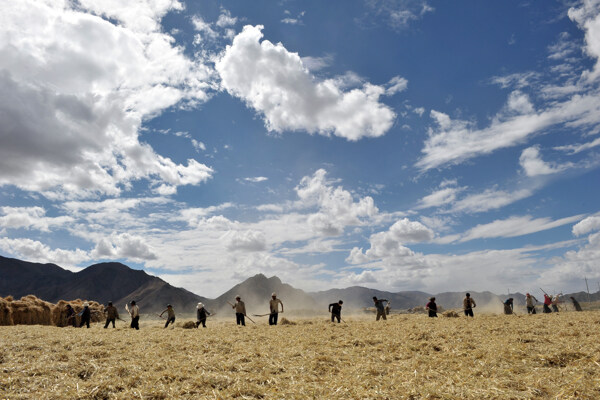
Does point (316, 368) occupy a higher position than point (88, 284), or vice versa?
point (88, 284)

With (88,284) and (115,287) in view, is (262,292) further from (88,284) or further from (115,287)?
(88,284)

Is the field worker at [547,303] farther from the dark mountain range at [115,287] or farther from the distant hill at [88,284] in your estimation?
the distant hill at [88,284]

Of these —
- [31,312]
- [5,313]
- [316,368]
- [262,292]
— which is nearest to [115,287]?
[262,292]

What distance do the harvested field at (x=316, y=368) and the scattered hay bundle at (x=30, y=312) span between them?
74.7ft

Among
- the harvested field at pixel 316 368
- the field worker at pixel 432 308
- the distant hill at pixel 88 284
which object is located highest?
the distant hill at pixel 88 284

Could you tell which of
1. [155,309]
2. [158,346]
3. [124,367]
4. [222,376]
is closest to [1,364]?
[124,367]

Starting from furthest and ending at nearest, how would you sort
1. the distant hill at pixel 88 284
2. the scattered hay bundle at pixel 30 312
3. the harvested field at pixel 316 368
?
the distant hill at pixel 88 284 → the scattered hay bundle at pixel 30 312 → the harvested field at pixel 316 368

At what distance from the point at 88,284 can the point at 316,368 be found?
182m

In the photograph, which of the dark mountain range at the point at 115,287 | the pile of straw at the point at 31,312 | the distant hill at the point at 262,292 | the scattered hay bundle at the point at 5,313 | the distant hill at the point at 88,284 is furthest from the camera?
the distant hill at the point at 88,284

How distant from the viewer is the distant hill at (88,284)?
142375mm

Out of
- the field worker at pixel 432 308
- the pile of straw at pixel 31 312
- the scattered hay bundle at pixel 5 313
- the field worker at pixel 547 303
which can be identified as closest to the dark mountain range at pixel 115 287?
the pile of straw at pixel 31 312

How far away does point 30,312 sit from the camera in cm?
3116

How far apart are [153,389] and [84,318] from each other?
76.8 feet

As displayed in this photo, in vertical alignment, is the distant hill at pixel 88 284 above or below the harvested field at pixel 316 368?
above
